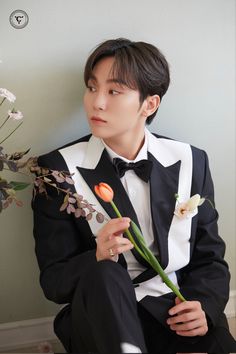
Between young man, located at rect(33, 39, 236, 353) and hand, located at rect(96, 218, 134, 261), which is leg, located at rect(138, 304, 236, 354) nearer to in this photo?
young man, located at rect(33, 39, 236, 353)

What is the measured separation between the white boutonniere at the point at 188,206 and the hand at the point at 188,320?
0.27 meters

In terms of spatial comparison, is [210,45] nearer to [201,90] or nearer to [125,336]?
[201,90]

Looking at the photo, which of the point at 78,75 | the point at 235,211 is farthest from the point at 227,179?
the point at 78,75

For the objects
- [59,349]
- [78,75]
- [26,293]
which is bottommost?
[59,349]

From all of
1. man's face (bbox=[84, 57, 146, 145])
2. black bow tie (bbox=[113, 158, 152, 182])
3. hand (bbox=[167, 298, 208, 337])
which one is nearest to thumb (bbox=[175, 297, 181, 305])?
hand (bbox=[167, 298, 208, 337])

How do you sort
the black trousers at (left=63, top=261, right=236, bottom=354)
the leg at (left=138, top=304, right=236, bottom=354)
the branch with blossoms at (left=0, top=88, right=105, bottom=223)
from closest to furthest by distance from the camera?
the black trousers at (left=63, top=261, right=236, bottom=354) < the branch with blossoms at (left=0, top=88, right=105, bottom=223) < the leg at (left=138, top=304, right=236, bottom=354)

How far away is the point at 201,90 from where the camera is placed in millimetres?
1539

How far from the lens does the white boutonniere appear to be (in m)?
1.26

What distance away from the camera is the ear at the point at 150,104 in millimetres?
1296

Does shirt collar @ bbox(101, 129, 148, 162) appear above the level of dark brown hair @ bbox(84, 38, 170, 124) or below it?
below

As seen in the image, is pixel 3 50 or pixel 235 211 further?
pixel 235 211

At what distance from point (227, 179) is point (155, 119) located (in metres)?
0.41

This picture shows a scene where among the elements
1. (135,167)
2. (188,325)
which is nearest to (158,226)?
(135,167)

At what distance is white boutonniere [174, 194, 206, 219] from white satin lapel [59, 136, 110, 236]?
231 millimetres
